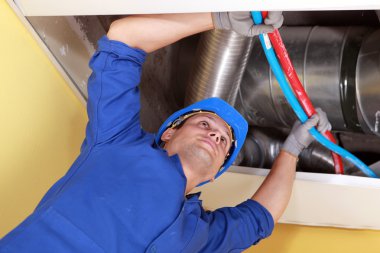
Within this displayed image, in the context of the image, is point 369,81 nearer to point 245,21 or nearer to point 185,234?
point 245,21

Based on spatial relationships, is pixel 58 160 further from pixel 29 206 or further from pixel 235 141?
pixel 235 141

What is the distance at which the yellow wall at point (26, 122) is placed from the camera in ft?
4.10

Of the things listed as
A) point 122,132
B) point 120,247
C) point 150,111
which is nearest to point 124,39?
point 122,132

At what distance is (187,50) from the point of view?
1.94 meters

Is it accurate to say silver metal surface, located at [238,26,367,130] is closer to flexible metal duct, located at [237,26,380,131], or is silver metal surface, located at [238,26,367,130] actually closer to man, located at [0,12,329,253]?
flexible metal duct, located at [237,26,380,131]

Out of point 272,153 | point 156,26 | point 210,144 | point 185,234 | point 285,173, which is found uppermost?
point 156,26

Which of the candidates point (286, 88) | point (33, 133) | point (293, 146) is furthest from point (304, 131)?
point (33, 133)

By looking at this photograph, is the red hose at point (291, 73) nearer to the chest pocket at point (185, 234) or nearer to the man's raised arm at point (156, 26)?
the man's raised arm at point (156, 26)

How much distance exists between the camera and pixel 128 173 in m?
1.11

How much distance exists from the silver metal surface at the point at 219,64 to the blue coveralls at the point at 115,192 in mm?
441

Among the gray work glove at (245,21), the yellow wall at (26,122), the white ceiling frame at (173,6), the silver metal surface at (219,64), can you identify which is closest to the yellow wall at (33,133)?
the yellow wall at (26,122)

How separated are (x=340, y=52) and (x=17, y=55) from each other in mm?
1005

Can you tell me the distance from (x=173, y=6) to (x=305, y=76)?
2.59ft

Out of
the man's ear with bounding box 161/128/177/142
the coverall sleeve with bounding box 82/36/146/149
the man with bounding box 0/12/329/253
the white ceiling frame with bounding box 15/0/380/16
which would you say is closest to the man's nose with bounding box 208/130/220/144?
the man with bounding box 0/12/329/253
